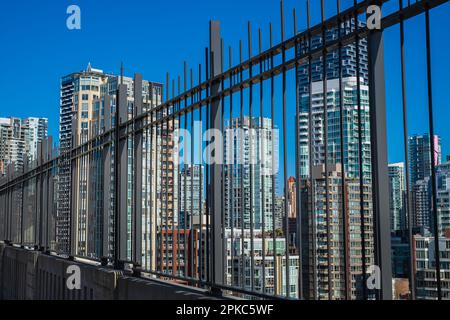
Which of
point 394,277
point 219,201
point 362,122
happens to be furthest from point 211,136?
point 394,277

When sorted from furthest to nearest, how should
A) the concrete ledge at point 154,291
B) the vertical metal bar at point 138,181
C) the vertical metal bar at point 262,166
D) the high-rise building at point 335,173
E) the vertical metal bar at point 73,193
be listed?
the vertical metal bar at point 73,193
the vertical metal bar at point 138,181
the concrete ledge at point 154,291
the vertical metal bar at point 262,166
the high-rise building at point 335,173

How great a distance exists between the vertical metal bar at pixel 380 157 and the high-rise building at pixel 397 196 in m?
0.08

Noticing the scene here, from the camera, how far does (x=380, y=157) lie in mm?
3389

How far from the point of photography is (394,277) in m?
3.36

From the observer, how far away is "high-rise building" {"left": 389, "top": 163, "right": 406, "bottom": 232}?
3363 mm

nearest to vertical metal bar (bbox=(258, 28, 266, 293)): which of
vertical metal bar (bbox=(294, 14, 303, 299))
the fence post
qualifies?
vertical metal bar (bbox=(294, 14, 303, 299))

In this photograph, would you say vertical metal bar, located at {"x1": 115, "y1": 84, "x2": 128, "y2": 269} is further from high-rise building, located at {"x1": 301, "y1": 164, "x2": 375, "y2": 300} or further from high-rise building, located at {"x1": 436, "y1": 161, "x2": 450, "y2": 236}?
high-rise building, located at {"x1": 436, "y1": 161, "x2": 450, "y2": 236}

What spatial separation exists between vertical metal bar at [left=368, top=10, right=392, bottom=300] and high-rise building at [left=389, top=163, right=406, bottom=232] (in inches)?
3.1

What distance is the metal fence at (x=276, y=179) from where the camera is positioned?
137 inches

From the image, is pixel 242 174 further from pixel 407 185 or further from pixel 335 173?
pixel 407 185

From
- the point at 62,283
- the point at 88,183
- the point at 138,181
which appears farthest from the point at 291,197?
the point at 62,283

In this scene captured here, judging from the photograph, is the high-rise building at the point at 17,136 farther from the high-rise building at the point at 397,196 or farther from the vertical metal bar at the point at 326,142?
the high-rise building at the point at 397,196

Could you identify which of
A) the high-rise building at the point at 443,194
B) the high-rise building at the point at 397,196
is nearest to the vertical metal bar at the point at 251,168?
the high-rise building at the point at 397,196

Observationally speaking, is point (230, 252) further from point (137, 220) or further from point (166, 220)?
point (137, 220)
